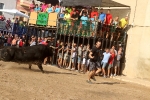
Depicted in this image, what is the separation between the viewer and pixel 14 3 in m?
34.7

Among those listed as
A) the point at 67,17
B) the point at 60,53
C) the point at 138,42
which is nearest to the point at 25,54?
the point at 60,53

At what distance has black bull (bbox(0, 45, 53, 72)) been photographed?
13391 mm

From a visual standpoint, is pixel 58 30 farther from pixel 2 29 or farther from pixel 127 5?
pixel 2 29

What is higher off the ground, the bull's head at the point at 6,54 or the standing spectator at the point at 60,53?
the bull's head at the point at 6,54

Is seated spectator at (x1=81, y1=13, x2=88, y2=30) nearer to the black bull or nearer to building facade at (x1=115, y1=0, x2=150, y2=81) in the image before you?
building facade at (x1=115, y1=0, x2=150, y2=81)

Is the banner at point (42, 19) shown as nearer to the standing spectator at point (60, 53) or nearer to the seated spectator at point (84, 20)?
the standing spectator at point (60, 53)

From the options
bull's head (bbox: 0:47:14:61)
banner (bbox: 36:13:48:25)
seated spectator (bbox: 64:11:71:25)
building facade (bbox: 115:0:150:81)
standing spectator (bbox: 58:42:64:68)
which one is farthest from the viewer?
banner (bbox: 36:13:48:25)

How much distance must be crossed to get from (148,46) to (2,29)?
11852 mm

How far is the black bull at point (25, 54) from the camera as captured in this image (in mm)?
13391

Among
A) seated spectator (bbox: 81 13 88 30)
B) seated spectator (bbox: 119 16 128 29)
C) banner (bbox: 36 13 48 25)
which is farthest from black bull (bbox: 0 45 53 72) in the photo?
banner (bbox: 36 13 48 25)

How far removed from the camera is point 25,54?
13.5m

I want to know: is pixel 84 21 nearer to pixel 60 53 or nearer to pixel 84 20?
pixel 84 20

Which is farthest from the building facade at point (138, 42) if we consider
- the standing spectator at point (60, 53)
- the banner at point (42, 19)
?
the banner at point (42, 19)

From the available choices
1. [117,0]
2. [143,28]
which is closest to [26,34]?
[117,0]
